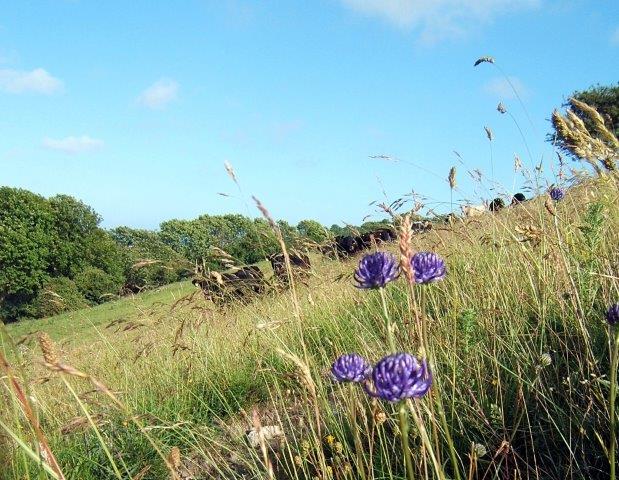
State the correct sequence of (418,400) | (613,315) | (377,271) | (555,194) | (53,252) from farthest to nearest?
(53,252) → (555,194) → (418,400) → (377,271) → (613,315)

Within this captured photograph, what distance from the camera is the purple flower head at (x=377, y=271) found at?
134 cm

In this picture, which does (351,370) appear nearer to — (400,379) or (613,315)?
(400,379)

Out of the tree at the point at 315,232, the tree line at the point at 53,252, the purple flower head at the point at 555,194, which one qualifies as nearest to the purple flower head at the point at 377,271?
the purple flower head at the point at 555,194

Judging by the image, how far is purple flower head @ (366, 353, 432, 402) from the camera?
103cm

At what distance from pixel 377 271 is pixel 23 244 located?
4000 centimetres

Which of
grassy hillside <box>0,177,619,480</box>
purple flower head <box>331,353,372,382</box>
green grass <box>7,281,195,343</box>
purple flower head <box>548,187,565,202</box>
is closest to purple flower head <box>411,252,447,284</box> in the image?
grassy hillside <box>0,177,619,480</box>

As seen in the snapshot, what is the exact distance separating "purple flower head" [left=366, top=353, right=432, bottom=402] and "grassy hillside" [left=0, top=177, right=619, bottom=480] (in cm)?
7

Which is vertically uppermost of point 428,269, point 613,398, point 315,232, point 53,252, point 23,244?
point 23,244

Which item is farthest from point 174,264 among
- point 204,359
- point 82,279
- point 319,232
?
point 82,279

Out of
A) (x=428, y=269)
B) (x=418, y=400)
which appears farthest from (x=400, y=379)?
(x=418, y=400)

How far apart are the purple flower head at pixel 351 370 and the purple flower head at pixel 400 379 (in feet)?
0.95

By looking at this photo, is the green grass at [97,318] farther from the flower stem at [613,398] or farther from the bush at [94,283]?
the bush at [94,283]

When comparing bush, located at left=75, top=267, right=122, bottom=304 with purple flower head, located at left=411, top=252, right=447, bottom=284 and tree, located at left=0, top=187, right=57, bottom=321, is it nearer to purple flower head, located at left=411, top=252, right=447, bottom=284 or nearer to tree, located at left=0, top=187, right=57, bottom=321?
tree, located at left=0, top=187, right=57, bottom=321

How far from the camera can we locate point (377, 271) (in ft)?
4.42
